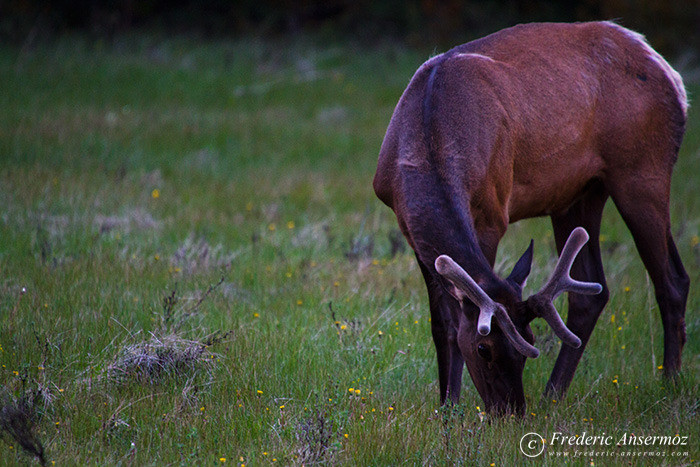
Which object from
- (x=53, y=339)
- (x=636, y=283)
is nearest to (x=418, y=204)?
(x=53, y=339)

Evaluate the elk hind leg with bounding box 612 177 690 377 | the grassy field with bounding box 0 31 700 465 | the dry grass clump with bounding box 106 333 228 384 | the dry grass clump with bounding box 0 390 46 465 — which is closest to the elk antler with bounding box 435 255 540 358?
the grassy field with bounding box 0 31 700 465

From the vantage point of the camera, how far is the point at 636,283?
21.8ft

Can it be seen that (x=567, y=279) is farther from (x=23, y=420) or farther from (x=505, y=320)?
(x=23, y=420)

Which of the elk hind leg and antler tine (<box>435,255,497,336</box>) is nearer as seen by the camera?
antler tine (<box>435,255,497,336</box>)

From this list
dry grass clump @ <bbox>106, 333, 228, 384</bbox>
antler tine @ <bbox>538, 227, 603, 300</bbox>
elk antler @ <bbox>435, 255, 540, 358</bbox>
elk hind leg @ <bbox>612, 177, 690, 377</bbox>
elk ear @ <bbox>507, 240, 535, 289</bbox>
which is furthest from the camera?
elk hind leg @ <bbox>612, 177, 690, 377</bbox>

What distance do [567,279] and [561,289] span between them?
6 centimetres

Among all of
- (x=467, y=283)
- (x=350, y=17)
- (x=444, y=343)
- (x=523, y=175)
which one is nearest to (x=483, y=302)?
(x=467, y=283)

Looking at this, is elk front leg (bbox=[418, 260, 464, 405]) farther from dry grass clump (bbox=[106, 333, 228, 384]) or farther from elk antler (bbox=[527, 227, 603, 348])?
dry grass clump (bbox=[106, 333, 228, 384])

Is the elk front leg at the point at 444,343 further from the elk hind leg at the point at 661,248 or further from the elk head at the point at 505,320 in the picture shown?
the elk hind leg at the point at 661,248

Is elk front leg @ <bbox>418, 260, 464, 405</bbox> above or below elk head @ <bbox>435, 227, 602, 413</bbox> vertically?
below

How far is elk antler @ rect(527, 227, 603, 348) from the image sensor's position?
12.1 feet

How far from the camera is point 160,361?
4.36m

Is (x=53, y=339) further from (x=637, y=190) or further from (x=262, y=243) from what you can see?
(x=637, y=190)

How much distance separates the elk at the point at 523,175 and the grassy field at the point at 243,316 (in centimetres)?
34
